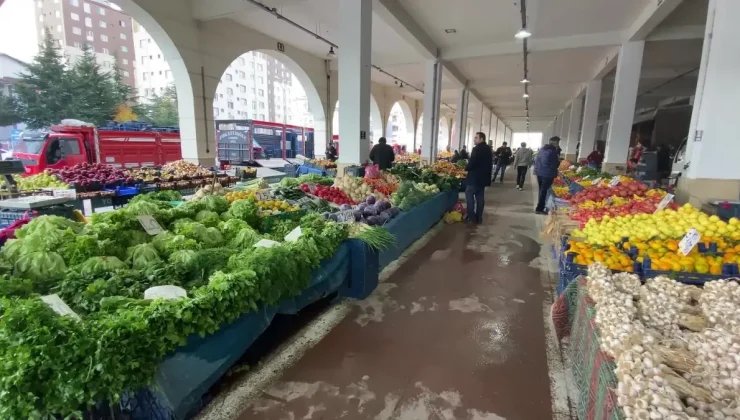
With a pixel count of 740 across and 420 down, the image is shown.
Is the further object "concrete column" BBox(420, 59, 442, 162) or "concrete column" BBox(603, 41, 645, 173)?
"concrete column" BBox(420, 59, 442, 162)

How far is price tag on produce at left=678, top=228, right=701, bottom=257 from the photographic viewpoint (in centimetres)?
290

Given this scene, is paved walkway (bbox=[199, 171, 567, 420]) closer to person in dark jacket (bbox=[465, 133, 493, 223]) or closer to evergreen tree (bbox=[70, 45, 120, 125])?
person in dark jacket (bbox=[465, 133, 493, 223])

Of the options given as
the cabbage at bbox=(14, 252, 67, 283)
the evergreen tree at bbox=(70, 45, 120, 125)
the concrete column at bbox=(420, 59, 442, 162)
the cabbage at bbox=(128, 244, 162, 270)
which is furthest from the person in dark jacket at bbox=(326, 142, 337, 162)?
the evergreen tree at bbox=(70, 45, 120, 125)

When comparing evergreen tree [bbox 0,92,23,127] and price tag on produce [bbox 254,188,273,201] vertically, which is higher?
evergreen tree [bbox 0,92,23,127]

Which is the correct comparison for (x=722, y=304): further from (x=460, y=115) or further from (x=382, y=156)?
(x=460, y=115)

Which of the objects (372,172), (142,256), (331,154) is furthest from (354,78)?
(331,154)

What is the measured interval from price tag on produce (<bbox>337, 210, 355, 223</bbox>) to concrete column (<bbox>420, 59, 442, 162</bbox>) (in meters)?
9.35

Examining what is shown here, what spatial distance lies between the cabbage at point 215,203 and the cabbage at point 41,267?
169 cm

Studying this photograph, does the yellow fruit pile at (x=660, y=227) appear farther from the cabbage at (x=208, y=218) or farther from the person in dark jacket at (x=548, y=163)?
the person in dark jacket at (x=548, y=163)

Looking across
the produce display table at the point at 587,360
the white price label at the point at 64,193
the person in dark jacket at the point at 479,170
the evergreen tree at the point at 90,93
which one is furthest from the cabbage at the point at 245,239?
the evergreen tree at the point at 90,93

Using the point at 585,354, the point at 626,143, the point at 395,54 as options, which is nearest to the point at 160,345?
the point at 585,354

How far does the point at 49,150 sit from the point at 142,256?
10.1m

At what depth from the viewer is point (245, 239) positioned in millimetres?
3229

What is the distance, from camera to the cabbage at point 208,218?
3.63 metres
